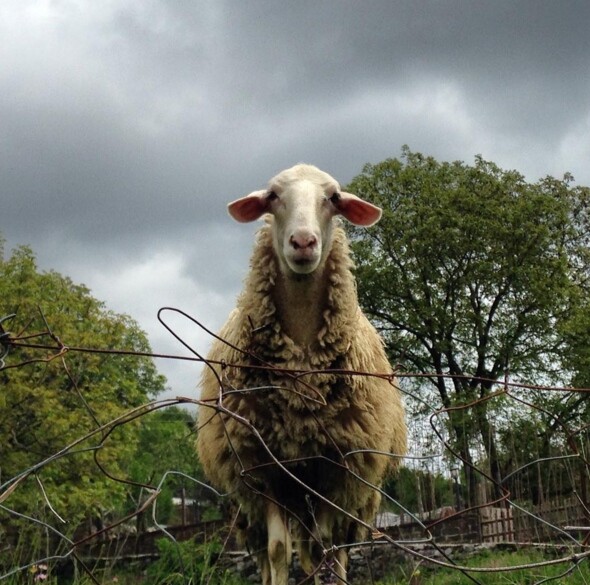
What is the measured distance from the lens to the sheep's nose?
3832 millimetres

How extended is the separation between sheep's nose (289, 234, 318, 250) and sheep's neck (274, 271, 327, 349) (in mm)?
567

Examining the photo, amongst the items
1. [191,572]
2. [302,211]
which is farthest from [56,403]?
[302,211]

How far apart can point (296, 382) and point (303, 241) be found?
0.88m

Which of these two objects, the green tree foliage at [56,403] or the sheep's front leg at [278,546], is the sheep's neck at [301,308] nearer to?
the sheep's front leg at [278,546]

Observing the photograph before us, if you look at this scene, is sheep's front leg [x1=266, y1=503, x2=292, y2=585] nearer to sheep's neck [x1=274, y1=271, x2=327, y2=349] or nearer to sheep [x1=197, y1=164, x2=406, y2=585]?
sheep [x1=197, y1=164, x2=406, y2=585]

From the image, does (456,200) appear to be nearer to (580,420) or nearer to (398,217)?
(398,217)

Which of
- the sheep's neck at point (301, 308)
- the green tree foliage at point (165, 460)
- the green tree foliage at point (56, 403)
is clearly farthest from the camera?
the green tree foliage at point (165, 460)

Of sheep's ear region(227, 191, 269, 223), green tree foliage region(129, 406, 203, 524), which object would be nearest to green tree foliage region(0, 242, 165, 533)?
green tree foliage region(129, 406, 203, 524)

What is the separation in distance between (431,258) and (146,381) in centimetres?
1764

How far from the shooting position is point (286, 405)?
4.22 meters

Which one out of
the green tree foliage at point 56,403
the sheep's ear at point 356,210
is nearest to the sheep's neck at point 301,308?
the sheep's ear at point 356,210

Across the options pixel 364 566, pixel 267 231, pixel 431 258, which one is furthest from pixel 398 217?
pixel 267 231

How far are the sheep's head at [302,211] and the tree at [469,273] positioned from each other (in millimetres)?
20822

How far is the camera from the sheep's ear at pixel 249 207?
4668 millimetres
